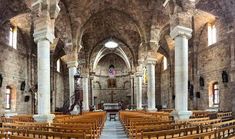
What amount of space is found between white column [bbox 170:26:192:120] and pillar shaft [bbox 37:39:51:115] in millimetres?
6664

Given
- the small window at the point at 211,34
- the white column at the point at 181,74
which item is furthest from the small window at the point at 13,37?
the small window at the point at 211,34

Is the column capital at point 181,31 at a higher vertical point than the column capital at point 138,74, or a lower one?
higher

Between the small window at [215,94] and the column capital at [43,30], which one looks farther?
the small window at [215,94]

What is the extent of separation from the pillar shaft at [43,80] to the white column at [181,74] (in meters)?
6.66

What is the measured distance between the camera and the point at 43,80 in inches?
582

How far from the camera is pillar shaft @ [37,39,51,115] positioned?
576 inches

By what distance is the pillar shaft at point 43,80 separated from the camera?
14633mm

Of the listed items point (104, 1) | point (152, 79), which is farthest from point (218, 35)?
point (104, 1)

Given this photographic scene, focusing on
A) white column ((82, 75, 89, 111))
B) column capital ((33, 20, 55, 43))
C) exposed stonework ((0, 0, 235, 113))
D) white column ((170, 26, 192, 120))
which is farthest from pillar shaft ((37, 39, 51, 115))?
white column ((82, 75, 89, 111))

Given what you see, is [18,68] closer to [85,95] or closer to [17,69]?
[17,69]

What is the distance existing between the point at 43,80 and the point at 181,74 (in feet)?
23.7

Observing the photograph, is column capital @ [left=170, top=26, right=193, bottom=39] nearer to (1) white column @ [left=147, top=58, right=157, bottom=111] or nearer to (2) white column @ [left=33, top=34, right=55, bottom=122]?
(2) white column @ [left=33, top=34, right=55, bottom=122]

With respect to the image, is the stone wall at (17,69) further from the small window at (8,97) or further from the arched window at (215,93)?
the arched window at (215,93)

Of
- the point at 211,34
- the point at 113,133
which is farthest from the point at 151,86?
A: the point at 113,133
